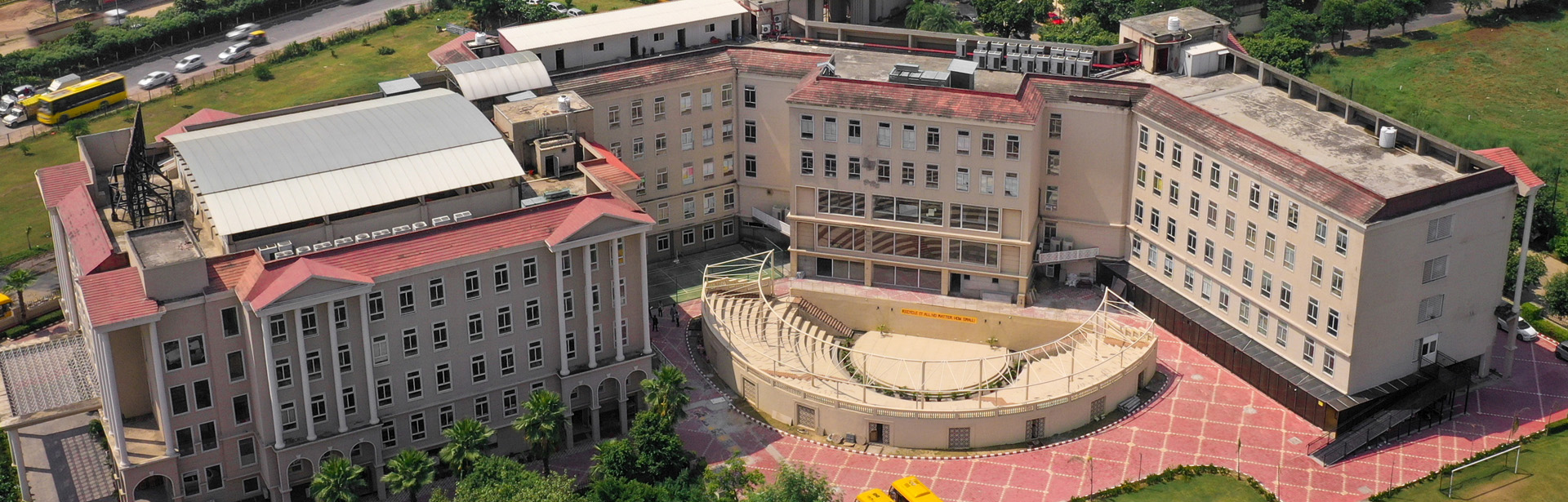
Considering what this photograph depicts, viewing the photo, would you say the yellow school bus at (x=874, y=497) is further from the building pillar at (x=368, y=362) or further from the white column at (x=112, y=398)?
the white column at (x=112, y=398)

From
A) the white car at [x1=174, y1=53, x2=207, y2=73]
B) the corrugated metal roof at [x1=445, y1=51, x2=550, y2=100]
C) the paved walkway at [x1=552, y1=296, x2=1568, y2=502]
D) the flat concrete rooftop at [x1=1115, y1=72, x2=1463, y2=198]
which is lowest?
the paved walkway at [x1=552, y1=296, x2=1568, y2=502]

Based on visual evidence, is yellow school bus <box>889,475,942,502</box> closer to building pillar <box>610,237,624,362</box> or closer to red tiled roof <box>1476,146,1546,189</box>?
building pillar <box>610,237,624,362</box>

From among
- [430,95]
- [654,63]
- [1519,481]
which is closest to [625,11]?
[654,63]

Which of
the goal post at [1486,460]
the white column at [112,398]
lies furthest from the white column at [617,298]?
the goal post at [1486,460]

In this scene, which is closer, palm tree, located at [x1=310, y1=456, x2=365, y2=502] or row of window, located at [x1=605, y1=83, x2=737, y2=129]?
palm tree, located at [x1=310, y1=456, x2=365, y2=502]

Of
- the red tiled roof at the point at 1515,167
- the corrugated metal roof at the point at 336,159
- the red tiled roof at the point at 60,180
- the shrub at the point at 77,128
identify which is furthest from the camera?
the shrub at the point at 77,128

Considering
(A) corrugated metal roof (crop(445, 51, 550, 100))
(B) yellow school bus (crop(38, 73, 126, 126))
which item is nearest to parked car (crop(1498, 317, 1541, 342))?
(A) corrugated metal roof (crop(445, 51, 550, 100))

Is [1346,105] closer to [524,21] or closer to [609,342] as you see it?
[609,342]

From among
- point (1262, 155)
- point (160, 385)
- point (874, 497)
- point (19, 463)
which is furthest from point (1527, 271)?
point (19, 463)
